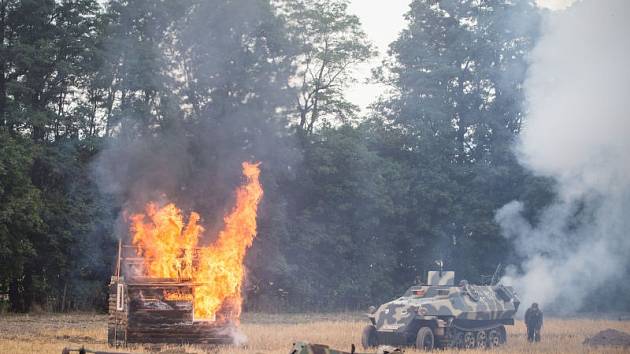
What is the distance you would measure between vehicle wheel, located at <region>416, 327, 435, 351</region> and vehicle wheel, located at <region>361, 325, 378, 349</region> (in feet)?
4.61

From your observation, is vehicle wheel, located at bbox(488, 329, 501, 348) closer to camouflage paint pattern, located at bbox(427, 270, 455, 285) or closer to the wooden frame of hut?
camouflage paint pattern, located at bbox(427, 270, 455, 285)

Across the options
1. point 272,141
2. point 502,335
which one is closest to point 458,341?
point 502,335

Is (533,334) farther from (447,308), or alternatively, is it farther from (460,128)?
(460,128)

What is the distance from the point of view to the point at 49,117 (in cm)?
4156

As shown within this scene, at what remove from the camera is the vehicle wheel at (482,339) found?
27844 millimetres

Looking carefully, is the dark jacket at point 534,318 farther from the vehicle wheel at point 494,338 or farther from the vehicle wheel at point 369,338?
the vehicle wheel at point 369,338

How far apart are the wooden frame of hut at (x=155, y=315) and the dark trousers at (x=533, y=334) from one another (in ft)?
38.8

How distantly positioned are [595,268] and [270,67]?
1979 cm

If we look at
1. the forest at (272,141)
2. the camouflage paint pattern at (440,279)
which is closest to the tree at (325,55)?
the forest at (272,141)

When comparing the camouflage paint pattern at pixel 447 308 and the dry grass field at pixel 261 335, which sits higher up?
the camouflage paint pattern at pixel 447 308

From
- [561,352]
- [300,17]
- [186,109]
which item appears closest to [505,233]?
[300,17]

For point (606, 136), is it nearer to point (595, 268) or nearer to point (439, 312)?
point (439, 312)

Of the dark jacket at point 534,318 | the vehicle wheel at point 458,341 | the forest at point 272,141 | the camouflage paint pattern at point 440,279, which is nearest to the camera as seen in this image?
the vehicle wheel at point 458,341

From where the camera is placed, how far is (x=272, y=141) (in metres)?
43.5
